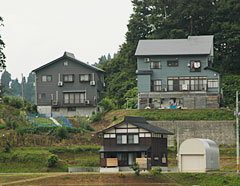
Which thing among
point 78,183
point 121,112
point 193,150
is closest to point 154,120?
point 121,112

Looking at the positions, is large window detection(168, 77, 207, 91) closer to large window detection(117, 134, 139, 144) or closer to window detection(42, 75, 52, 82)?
window detection(42, 75, 52, 82)

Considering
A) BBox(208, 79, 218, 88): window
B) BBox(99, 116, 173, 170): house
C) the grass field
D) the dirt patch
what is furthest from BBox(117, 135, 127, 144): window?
BBox(208, 79, 218, 88): window

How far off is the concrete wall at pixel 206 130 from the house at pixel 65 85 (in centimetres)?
1927

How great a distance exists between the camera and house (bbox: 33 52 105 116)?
91312 mm

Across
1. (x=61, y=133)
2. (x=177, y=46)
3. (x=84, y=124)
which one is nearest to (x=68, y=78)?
(x=84, y=124)

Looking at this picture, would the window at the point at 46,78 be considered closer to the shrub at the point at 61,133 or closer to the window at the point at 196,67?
the window at the point at 196,67

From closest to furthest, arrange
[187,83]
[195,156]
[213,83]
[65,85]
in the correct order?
[195,156] < [213,83] < [187,83] < [65,85]

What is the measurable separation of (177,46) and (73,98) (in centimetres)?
1510

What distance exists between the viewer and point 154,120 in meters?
76.5

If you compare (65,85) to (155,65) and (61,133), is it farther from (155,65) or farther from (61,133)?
(61,133)

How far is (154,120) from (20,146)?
15644mm

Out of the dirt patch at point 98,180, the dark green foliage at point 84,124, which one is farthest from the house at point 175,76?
the dirt patch at point 98,180

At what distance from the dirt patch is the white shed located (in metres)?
5.28

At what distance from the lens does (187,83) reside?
85.2m
